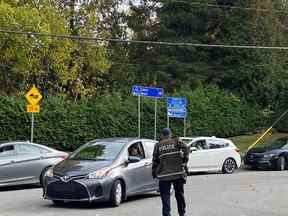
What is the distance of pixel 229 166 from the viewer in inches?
1022

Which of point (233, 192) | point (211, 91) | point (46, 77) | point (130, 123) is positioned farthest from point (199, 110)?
point (233, 192)

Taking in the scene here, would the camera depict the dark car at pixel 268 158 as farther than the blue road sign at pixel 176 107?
No

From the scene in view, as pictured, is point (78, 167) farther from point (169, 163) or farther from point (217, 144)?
point (217, 144)

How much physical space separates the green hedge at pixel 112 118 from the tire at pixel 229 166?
848 centimetres

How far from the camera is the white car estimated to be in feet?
80.8

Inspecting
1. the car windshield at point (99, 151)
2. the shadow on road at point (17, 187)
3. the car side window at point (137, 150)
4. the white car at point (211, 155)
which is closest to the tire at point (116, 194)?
the car windshield at point (99, 151)

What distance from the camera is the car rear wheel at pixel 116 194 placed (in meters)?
13.5

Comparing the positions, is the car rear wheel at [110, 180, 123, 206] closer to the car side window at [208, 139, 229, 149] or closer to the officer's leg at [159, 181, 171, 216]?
the officer's leg at [159, 181, 171, 216]

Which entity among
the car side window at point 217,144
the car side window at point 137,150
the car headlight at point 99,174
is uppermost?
the car side window at point 137,150

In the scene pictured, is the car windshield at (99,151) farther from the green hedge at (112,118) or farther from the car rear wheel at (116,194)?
the green hedge at (112,118)

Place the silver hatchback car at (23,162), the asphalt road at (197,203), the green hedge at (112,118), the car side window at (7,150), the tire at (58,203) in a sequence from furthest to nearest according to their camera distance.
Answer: the green hedge at (112,118), the car side window at (7,150), the silver hatchback car at (23,162), the tire at (58,203), the asphalt road at (197,203)

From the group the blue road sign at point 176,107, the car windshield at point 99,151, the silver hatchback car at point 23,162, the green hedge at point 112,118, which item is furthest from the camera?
the blue road sign at point 176,107

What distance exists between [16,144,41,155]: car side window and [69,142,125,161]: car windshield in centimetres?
417

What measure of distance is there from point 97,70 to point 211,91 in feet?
24.6
